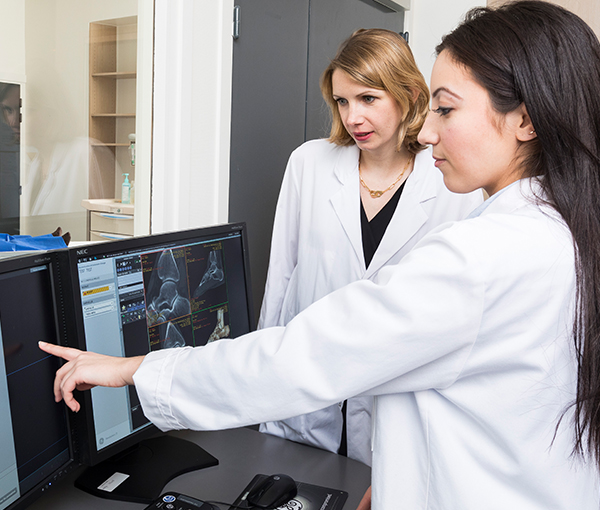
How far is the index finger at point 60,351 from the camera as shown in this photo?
2.69 ft

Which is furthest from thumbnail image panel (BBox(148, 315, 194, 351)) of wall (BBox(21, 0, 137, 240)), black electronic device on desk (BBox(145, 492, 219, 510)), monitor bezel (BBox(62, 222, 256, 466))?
wall (BBox(21, 0, 137, 240))

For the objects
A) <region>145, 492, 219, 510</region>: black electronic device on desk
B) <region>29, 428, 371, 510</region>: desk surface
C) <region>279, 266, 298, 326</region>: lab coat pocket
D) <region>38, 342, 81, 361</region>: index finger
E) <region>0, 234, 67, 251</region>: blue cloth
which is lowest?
<region>29, 428, 371, 510</region>: desk surface

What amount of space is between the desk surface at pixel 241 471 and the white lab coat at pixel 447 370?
314mm

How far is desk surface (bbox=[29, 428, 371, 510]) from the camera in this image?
0.98m

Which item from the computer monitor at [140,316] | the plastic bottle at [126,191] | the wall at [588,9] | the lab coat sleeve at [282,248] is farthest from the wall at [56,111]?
the wall at [588,9]

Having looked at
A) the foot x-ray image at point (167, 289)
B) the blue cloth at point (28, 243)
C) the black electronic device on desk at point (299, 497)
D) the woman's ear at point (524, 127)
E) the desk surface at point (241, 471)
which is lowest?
the desk surface at point (241, 471)

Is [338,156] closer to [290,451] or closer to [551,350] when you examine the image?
[290,451]

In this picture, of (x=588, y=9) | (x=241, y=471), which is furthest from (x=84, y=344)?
(x=588, y=9)

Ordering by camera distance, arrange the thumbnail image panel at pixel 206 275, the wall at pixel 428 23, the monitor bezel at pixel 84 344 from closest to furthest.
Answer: the monitor bezel at pixel 84 344
the thumbnail image panel at pixel 206 275
the wall at pixel 428 23

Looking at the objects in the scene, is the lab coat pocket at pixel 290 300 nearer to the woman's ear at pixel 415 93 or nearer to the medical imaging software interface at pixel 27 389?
the woman's ear at pixel 415 93

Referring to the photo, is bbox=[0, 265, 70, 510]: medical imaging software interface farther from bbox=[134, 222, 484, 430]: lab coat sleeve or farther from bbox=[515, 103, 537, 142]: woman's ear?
bbox=[515, 103, 537, 142]: woman's ear

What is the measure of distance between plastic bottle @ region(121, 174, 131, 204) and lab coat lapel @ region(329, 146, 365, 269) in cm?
66

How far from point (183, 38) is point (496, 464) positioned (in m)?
1.57

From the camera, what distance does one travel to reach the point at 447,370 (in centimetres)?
69
